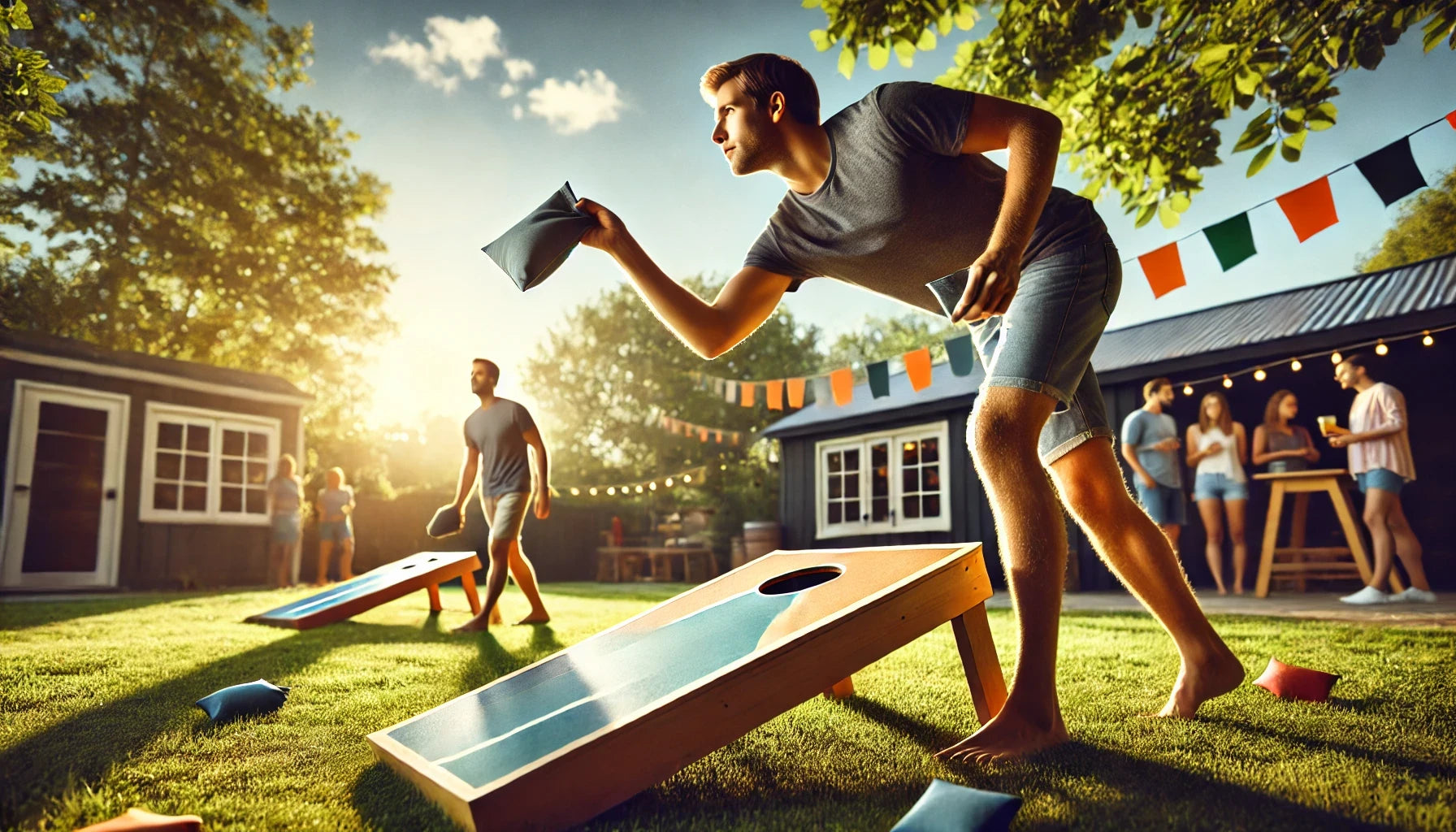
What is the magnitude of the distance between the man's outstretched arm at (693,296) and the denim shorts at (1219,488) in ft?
22.7

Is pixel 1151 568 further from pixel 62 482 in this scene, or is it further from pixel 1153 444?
pixel 62 482

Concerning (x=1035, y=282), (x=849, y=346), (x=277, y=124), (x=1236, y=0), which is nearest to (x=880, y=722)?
(x=1035, y=282)

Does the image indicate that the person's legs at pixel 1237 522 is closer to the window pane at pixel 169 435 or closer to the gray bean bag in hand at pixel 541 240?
the gray bean bag in hand at pixel 541 240

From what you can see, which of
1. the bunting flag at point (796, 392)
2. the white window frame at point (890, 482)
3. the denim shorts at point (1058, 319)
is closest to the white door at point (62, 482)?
the bunting flag at point (796, 392)

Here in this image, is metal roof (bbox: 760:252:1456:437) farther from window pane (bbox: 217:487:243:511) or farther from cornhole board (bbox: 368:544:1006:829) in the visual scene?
window pane (bbox: 217:487:243:511)

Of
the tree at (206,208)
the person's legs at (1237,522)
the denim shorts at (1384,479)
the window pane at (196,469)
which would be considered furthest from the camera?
the tree at (206,208)

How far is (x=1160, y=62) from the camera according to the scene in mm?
4465

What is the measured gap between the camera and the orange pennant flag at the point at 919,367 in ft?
26.1

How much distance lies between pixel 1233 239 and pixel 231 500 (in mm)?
13126

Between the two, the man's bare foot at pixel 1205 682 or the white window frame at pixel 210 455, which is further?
the white window frame at pixel 210 455

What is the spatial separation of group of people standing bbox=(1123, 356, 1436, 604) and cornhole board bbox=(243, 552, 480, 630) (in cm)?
560

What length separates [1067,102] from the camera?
4.93 m

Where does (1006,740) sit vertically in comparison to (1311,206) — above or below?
below

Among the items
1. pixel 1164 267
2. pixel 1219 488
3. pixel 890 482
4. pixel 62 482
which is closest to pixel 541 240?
pixel 1164 267
